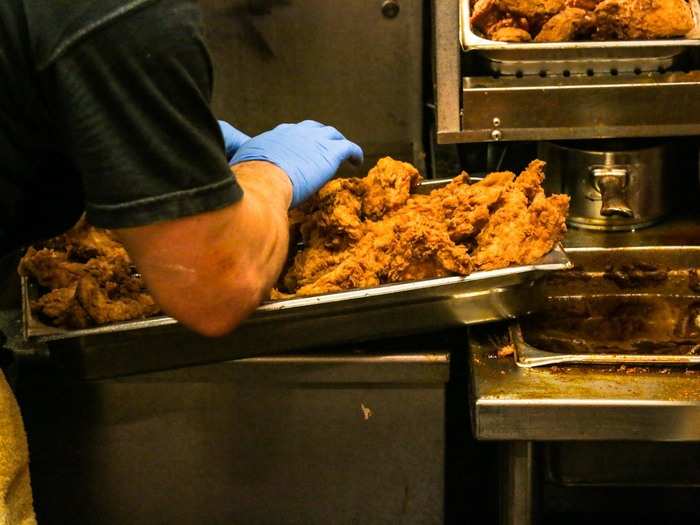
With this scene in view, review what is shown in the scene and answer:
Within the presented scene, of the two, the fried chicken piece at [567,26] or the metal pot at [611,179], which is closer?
the fried chicken piece at [567,26]

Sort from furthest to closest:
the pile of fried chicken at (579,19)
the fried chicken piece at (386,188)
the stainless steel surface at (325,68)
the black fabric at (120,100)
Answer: the stainless steel surface at (325,68) < the pile of fried chicken at (579,19) < the fried chicken piece at (386,188) < the black fabric at (120,100)

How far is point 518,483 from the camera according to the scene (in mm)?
1706

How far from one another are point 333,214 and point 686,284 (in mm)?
765

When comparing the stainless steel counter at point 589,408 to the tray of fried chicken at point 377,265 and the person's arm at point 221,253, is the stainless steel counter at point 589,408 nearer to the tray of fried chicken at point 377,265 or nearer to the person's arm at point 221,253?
the tray of fried chicken at point 377,265

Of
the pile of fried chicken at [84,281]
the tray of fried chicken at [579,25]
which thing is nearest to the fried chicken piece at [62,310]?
the pile of fried chicken at [84,281]

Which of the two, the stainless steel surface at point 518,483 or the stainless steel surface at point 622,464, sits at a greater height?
the stainless steel surface at point 518,483

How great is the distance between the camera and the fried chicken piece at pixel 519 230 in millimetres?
1659

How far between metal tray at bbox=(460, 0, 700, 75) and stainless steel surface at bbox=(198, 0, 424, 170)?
0.39 m

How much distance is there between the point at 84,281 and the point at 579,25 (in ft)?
3.54

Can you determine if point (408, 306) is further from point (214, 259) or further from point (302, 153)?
point (214, 259)

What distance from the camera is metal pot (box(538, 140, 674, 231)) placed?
2.04 m

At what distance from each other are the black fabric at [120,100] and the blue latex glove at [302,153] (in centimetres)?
39

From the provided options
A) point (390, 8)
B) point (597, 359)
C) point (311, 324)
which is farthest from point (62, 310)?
point (390, 8)

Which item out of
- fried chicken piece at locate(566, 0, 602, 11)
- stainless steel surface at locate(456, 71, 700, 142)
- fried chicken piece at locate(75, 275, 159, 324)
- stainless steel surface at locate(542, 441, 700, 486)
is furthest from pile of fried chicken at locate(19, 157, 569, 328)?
stainless steel surface at locate(542, 441, 700, 486)
